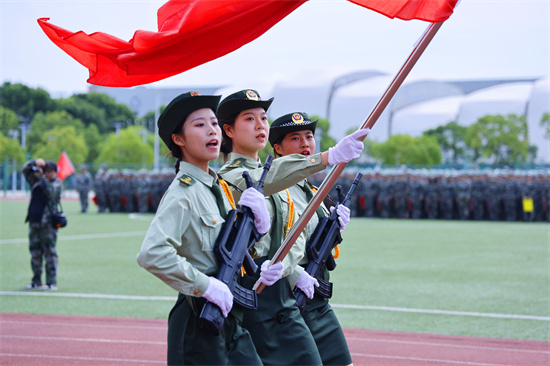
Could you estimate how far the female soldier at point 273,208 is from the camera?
3764 mm

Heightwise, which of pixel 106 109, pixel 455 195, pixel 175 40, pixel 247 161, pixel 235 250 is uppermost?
pixel 106 109

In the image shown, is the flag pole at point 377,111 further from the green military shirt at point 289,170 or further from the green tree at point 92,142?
the green tree at point 92,142

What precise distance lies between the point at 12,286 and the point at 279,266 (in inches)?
311

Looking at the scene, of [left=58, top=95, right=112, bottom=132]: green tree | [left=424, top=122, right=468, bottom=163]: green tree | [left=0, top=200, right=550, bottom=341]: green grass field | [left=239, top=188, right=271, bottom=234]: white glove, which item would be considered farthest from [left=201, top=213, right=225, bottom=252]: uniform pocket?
[left=58, top=95, right=112, bottom=132]: green tree

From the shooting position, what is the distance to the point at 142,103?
117875mm

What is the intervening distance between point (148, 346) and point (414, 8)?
4.55 meters

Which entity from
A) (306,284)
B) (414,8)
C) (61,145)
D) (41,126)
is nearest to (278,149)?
(306,284)

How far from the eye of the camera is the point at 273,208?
4266mm

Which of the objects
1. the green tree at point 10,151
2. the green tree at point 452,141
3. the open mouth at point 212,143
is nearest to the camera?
the open mouth at point 212,143

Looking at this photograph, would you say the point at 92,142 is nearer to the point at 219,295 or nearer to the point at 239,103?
the point at 239,103

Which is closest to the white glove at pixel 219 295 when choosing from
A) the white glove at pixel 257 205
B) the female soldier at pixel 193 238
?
the female soldier at pixel 193 238

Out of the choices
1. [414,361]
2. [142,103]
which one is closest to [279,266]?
[414,361]

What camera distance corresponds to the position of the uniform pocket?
3371 millimetres

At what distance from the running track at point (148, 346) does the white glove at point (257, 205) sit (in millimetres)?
3365
